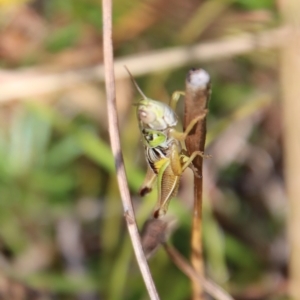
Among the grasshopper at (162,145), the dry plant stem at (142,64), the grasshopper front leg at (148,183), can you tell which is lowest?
the grasshopper front leg at (148,183)

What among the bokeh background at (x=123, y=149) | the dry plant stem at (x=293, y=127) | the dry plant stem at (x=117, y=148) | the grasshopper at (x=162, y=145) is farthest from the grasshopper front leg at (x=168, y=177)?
the bokeh background at (x=123, y=149)

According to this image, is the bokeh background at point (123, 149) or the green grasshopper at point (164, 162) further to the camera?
the bokeh background at point (123, 149)

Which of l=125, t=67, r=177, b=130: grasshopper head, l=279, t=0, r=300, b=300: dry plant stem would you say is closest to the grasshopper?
l=125, t=67, r=177, b=130: grasshopper head

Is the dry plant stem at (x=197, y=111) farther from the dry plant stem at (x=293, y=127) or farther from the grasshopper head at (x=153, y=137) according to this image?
the dry plant stem at (x=293, y=127)

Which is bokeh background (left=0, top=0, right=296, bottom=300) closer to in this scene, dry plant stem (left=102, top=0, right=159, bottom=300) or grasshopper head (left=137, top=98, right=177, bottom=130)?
grasshopper head (left=137, top=98, right=177, bottom=130)

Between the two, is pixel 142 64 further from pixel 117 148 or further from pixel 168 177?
pixel 117 148

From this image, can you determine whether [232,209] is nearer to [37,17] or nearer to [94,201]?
[94,201]
